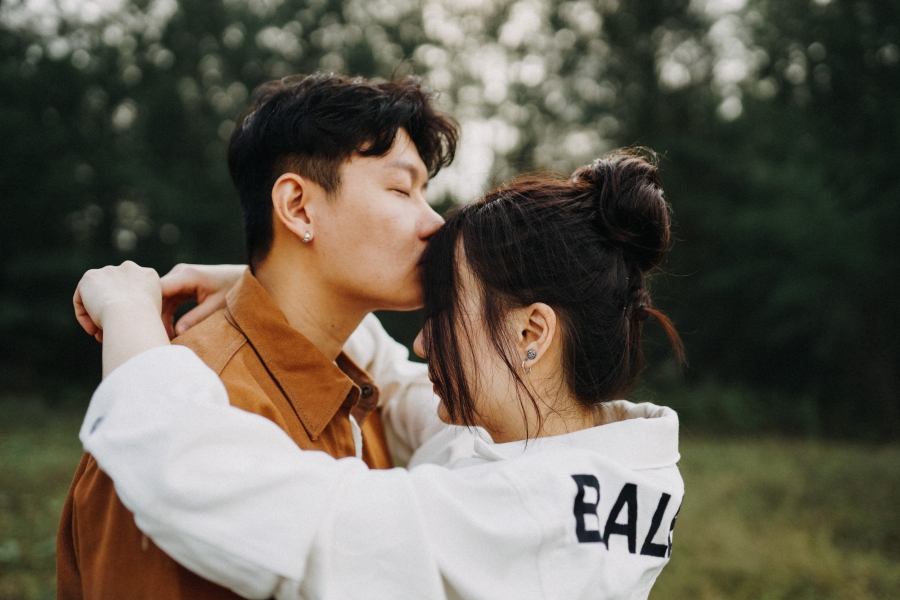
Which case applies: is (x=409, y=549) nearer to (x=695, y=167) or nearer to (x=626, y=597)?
(x=626, y=597)

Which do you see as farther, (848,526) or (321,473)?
(848,526)

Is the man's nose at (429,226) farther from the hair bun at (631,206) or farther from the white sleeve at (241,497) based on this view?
the white sleeve at (241,497)

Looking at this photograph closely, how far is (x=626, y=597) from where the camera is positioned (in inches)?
60.6

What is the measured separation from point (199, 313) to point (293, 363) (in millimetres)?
476

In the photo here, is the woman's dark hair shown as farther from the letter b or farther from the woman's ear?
the letter b

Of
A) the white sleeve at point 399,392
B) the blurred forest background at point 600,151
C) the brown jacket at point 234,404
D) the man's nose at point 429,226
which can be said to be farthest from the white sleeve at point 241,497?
the blurred forest background at point 600,151

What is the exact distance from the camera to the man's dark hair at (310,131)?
2.12 metres

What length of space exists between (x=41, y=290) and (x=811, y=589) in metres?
17.2

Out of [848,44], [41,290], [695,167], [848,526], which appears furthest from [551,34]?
[848,526]

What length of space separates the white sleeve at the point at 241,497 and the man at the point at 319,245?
36 centimetres

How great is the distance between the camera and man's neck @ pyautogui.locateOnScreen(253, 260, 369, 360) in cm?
212

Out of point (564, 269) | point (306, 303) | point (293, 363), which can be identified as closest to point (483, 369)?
point (564, 269)

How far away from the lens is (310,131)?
2.13 metres

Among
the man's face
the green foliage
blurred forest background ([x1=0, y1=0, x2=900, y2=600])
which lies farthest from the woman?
blurred forest background ([x1=0, y1=0, x2=900, y2=600])
